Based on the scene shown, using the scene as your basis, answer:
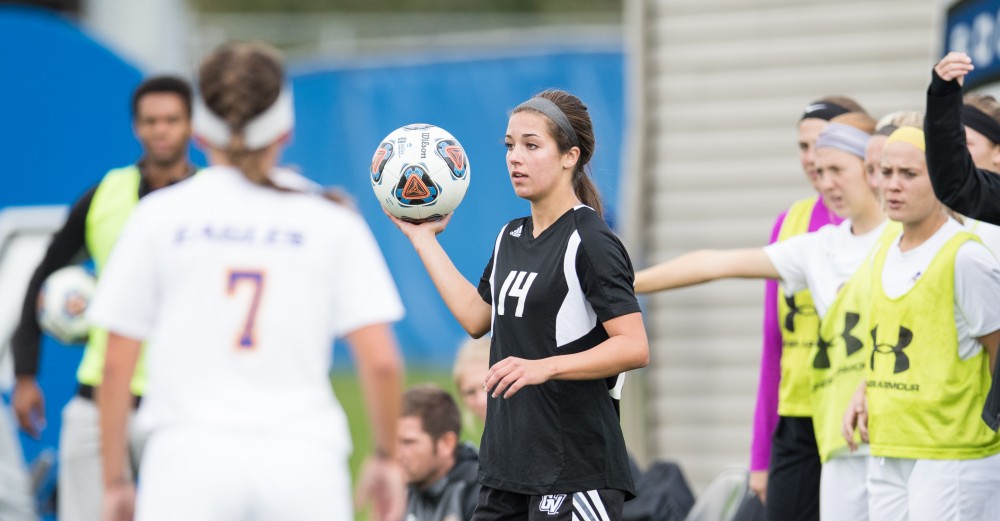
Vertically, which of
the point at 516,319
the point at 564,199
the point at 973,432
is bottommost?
the point at 973,432

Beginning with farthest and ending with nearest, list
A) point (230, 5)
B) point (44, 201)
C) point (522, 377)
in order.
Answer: point (230, 5), point (44, 201), point (522, 377)

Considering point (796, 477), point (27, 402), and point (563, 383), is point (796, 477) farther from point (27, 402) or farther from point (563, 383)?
point (27, 402)

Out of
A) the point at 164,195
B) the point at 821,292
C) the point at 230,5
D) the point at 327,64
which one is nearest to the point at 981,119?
the point at 821,292

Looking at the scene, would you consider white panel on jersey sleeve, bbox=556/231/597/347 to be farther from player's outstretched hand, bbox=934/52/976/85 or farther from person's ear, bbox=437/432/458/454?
person's ear, bbox=437/432/458/454

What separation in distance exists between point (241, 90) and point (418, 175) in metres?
1.33

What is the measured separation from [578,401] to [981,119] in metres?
1.94

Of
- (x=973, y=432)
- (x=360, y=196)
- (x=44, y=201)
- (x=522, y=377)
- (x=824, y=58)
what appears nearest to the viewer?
(x=522, y=377)

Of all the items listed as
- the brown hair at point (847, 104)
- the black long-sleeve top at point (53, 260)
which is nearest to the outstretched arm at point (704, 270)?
the brown hair at point (847, 104)

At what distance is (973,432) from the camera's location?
18.5ft

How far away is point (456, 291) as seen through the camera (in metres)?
5.50

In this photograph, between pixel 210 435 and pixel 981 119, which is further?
pixel 981 119

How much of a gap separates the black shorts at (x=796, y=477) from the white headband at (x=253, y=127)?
310cm

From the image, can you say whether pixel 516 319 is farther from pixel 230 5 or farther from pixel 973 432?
pixel 230 5

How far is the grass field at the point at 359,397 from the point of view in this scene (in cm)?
1441
